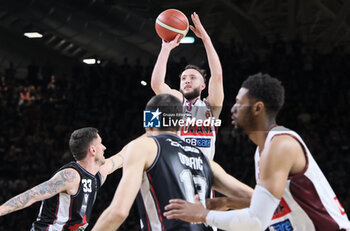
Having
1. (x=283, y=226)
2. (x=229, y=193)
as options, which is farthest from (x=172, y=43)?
(x=283, y=226)

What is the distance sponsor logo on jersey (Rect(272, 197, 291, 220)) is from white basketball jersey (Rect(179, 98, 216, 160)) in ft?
8.75

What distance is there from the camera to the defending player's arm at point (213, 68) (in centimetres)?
561

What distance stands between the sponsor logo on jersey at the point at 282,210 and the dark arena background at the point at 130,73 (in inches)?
341

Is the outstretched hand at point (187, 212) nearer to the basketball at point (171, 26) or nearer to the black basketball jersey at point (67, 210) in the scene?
the black basketball jersey at point (67, 210)

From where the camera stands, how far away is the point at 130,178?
3.03m

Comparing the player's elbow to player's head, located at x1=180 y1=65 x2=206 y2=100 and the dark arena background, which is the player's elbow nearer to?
player's head, located at x1=180 y1=65 x2=206 y2=100

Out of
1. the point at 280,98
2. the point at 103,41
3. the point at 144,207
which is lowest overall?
the point at 144,207

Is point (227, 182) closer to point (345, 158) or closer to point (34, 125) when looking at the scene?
point (345, 158)

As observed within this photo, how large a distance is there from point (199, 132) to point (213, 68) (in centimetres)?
73

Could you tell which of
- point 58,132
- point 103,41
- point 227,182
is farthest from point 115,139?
point 227,182

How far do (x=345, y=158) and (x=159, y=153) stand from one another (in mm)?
9565

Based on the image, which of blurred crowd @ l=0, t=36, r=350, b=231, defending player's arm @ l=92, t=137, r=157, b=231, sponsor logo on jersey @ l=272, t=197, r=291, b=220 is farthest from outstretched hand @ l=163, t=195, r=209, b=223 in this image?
blurred crowd @ l=0, t=36, r=350, b=231

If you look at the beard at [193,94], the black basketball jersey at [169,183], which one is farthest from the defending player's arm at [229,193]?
the beard at [193,94]

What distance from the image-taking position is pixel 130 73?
1436cm
